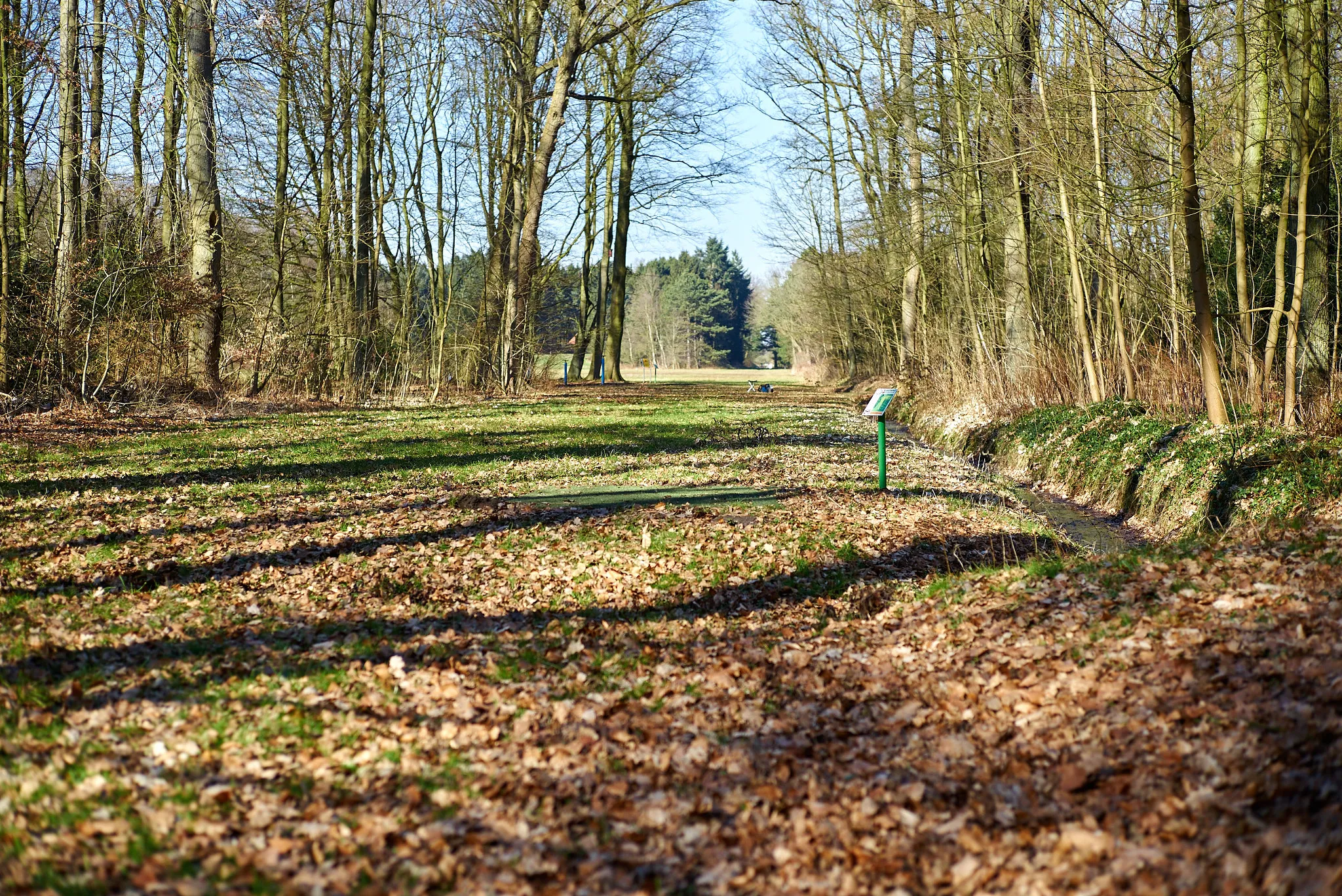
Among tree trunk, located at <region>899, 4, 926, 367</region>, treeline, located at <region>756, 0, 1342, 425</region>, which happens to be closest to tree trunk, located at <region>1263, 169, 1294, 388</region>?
treeline, located at <region>756, 0, 1342, 425</region>

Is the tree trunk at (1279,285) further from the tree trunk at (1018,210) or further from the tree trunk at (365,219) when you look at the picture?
the tree trunk at (365,219)

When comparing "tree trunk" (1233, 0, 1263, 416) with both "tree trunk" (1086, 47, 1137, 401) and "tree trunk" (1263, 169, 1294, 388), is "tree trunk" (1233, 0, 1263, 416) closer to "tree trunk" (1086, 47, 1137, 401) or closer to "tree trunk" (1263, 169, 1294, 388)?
"tree trunk" (1263, 169, 1294, 388)

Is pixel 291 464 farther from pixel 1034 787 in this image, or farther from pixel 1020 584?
pixel 1034 787

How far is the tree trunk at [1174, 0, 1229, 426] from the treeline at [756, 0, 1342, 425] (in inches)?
1.0

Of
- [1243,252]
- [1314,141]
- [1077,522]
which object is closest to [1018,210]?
[1243,252]

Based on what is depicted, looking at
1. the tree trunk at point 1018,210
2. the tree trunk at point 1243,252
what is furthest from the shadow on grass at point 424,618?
the tree trunk at point 1018,210

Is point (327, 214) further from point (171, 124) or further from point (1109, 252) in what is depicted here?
point (1109, 252)

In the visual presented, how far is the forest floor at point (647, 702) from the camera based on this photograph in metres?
3.74

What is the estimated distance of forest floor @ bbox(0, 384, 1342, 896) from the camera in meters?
3.74

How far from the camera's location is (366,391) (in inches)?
938

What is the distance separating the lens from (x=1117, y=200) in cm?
1255

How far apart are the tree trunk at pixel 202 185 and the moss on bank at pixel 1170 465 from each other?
1439 centimetres

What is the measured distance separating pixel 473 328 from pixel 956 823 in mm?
24365

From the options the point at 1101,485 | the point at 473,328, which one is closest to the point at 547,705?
the point at 1101,485
